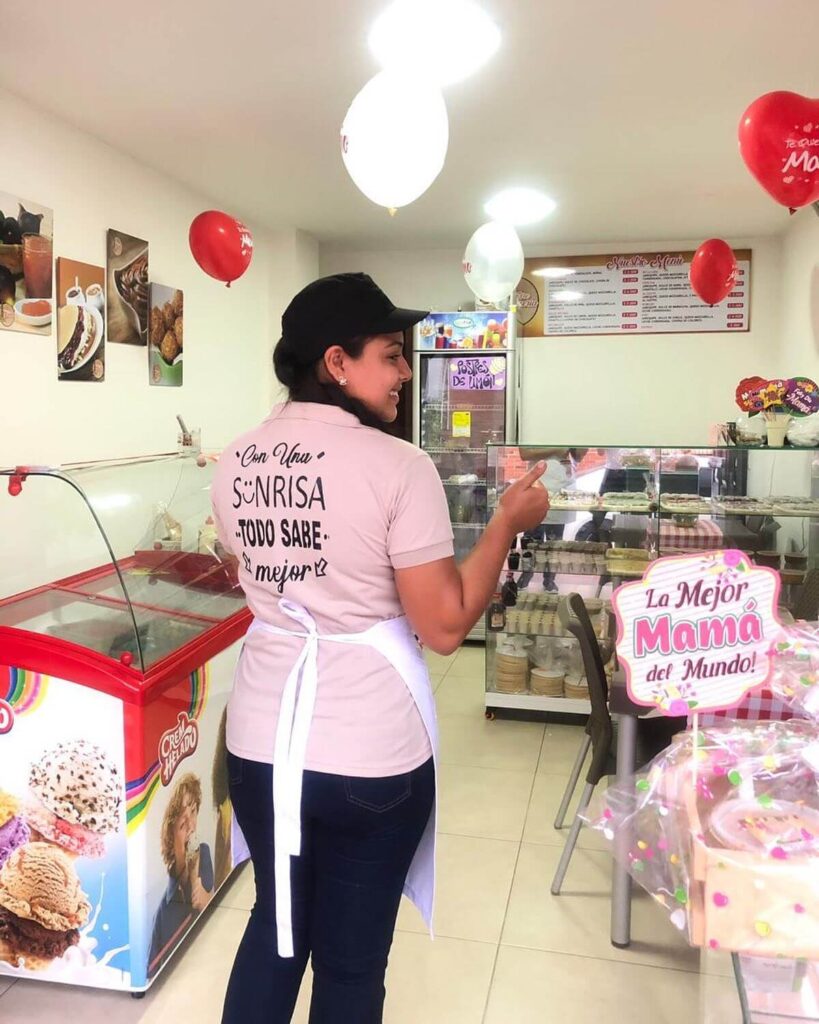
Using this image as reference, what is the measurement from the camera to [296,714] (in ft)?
4.41

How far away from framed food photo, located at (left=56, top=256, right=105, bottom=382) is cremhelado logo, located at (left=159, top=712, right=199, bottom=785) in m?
2.03

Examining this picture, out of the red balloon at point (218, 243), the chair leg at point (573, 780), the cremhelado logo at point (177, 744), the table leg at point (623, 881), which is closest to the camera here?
the cremhelado logo at point (177, 744)

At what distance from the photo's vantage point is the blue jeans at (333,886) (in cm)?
133

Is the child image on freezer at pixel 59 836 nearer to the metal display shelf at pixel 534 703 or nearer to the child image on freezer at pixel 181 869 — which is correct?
the child image on freezer at pixel 181 869

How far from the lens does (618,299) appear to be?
19.5 ft

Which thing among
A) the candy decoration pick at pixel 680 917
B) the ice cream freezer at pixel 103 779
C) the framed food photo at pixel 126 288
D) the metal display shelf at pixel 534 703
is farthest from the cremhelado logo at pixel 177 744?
the framed food photo at pixel 126 288

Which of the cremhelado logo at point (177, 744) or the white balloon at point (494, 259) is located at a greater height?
the white balloon at point (494, 259)

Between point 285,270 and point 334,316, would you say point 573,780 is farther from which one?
point 285,270

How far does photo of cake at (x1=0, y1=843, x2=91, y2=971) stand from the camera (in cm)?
207

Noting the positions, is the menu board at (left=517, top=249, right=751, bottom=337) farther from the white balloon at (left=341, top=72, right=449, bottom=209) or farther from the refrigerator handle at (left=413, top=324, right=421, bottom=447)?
the white balloon at (left=341, top=72, right=449, bottom=209)

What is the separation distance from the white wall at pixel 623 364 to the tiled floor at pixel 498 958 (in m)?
3.52

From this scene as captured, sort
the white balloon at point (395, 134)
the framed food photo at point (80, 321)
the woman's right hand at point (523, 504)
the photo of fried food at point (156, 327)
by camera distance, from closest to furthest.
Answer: the woman's right hand at point (523, 504), the white balloon at point (395, 134), the framed food photo at point (80, 321), the photo of fried food at point (156, 327)

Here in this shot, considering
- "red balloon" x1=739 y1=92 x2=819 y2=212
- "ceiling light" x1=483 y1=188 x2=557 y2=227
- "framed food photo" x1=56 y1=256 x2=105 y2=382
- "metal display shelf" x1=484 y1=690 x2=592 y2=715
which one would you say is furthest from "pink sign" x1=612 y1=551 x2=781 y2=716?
"ceiling light" x1=483 y1=188 x2=557 y2=227

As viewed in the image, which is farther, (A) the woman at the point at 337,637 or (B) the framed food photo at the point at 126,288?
(B) the framed food photo at the point at 126,288
